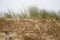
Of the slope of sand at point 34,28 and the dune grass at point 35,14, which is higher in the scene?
the dune grass at point 35,14

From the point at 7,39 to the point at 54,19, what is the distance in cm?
49

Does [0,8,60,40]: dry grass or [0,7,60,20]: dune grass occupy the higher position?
[0,7,60,20]: dune grass

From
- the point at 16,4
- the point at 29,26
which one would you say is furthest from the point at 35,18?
the point at 16,4

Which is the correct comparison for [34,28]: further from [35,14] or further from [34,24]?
[35,14]

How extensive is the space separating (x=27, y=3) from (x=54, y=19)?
31cm

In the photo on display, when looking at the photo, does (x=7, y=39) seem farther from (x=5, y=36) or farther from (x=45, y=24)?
(x=45, y=24)

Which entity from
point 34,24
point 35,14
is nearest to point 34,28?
point 34,24

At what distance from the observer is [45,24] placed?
1.25 meters

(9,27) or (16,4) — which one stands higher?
(16,4)

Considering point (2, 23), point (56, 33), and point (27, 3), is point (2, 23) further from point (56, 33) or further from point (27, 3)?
point (56, 33)

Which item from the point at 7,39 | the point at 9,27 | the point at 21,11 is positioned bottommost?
the point at 7,39

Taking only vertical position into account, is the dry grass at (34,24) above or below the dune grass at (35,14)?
below

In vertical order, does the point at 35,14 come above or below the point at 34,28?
above

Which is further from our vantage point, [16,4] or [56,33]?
[16,4]
